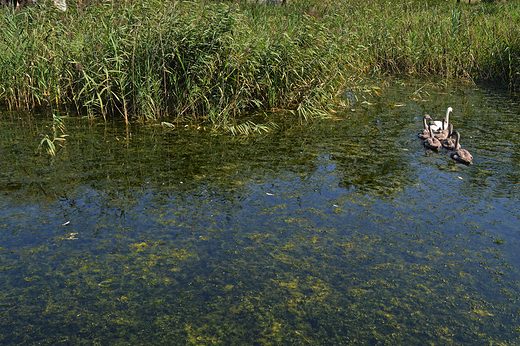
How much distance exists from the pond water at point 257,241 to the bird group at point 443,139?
0.14m

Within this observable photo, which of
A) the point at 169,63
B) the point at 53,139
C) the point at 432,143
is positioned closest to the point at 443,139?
the point at 432,143

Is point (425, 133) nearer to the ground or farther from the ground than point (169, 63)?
nearer to the ground

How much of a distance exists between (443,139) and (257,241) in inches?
131

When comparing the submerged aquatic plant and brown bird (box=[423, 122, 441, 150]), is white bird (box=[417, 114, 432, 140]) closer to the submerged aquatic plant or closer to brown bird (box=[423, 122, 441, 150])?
brown bird (box=[423, 122, 441, 150])

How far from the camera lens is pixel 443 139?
5.55m

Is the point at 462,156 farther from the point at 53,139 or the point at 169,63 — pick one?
the point at 53,139

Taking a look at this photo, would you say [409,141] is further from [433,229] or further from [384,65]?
[384,65]

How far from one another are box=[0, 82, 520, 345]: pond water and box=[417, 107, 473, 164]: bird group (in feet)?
0.47

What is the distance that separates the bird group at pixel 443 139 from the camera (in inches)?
192

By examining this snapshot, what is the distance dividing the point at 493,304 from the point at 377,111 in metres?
5.01

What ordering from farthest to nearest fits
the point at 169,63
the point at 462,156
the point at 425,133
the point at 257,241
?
the point at 169,63 < the point at 425,133 < the point at 462,156 < the point at 257,241

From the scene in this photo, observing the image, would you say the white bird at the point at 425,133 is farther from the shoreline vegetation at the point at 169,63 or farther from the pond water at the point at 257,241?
the shoreline vegetation at the point at 169,63

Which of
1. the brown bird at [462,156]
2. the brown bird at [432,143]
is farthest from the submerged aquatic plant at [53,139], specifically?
the brown bird at [462,156]

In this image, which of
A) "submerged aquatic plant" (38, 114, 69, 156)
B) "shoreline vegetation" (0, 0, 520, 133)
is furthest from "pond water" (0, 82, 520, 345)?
"shoreline vegetation" (0, 0, 520, 133)
